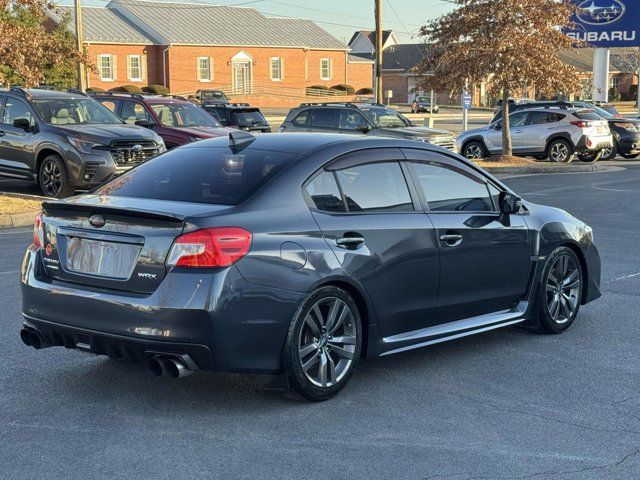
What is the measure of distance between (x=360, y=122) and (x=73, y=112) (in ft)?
27.1

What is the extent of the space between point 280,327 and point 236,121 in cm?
2250

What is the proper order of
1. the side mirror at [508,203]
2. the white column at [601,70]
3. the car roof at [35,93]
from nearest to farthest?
the side mirror at [508,203]
the car roof at [35,93]
the white column at [601,70]

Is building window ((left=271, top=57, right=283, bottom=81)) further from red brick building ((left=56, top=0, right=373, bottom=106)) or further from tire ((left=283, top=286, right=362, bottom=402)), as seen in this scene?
tire ((left=283, top=286, right=362, bottom=402))

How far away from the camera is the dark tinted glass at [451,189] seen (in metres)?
6.60

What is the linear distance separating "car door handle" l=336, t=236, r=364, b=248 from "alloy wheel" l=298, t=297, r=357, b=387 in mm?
330

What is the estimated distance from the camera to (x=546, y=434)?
521cm

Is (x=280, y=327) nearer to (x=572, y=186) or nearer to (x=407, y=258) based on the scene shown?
(x=407, y=258)

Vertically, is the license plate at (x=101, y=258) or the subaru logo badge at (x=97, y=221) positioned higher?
the subaru logo badge at (x=97, y=221)

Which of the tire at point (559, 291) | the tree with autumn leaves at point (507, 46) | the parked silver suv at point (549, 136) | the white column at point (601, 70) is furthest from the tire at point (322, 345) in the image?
the white column at point (601, 70)

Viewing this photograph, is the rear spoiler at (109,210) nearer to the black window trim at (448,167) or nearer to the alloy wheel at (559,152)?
the black window trim at (448,167)

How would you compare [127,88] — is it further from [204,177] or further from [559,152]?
[204,177]

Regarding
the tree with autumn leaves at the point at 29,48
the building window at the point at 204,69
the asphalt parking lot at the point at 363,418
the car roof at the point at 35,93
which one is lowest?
the asphalt parking lot at the point at 363,418

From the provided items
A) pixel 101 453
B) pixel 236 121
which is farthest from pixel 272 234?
pixel 236 121

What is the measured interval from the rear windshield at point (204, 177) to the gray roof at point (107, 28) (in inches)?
2355
